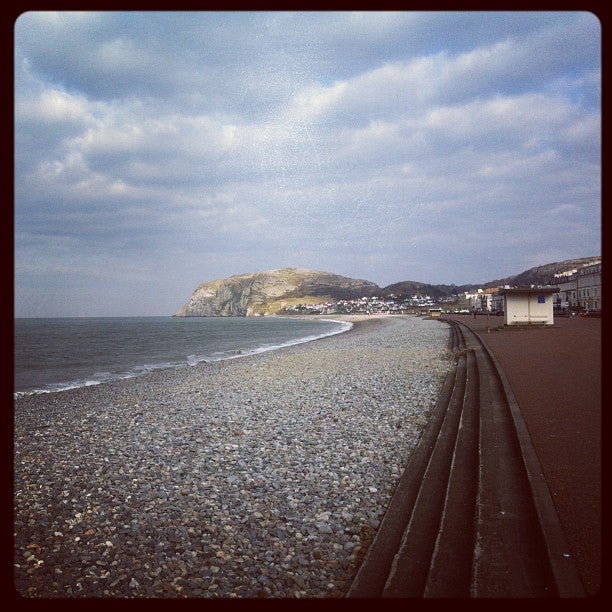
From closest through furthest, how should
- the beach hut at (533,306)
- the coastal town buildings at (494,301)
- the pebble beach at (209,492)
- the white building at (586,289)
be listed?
1. the white building at (586,289)
2. the coastal town buildings at (494,301)
3. the pebble beach at (209,492)
4. the beach hut at (533,306)

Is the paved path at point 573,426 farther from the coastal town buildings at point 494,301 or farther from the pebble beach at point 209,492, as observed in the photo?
the pebble beach at point 209,492

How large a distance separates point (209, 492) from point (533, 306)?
592 centimetres

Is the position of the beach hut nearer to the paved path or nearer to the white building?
the paved path

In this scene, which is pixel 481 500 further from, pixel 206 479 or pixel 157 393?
pixel 157 393

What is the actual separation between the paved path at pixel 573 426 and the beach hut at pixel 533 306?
21 centimetres

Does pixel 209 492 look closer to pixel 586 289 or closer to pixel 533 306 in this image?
pixel 586 289

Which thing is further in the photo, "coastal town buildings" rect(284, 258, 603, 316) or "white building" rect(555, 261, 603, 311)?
"coastal town buildings" rect(284, 258, 603, 316)

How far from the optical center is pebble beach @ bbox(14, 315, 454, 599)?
3.25m

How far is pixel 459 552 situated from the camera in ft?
9.14

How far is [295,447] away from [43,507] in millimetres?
3426

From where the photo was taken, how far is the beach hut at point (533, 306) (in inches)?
205

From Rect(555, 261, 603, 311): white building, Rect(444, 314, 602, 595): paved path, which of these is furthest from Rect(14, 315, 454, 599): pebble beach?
Rect(555, 261, 603, 311): white building

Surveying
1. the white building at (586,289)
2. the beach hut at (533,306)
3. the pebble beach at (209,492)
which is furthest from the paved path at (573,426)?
the pebble beach at (209,492)

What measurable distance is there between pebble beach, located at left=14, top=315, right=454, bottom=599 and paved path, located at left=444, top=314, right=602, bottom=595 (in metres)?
1.66
